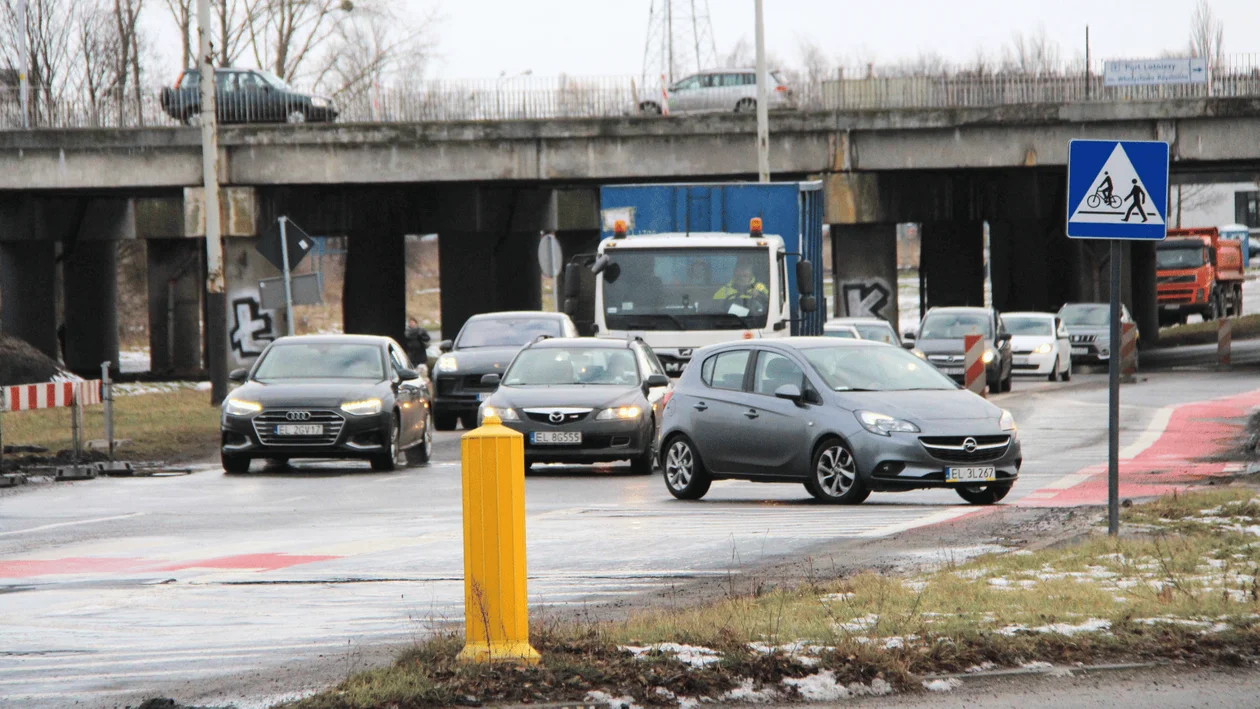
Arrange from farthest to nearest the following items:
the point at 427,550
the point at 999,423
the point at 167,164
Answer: the point at 167,164, the point at 999,423, the point at 427,550

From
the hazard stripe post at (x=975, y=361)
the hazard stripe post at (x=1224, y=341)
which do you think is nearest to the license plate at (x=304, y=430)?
the hazard stripe post at (x=975, y=361)

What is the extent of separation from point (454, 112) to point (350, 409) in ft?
69.1

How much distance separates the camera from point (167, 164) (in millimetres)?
39062

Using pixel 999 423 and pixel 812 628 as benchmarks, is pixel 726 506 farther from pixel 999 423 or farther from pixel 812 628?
pixel 812 628

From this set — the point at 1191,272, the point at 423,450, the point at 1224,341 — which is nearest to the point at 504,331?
the point at 423,450

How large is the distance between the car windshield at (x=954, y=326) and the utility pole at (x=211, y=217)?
565 inches

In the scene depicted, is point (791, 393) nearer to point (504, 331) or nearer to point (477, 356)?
point (477, 356)

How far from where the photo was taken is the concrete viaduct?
3909 cm

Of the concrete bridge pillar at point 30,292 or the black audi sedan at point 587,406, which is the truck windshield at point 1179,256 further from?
the black audi sedan at point 587,406

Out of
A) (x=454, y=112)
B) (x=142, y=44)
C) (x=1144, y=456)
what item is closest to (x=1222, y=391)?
(x=1144, y=456)

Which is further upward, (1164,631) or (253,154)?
(253,154)

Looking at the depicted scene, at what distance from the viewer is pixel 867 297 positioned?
4341 centimetres

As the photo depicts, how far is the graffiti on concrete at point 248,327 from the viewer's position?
127ft

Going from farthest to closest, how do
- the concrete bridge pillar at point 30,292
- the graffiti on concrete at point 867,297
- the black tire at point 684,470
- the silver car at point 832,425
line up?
the concrete bridge pillar at point 30,292
the graffiti on concrete at point 867,297
the black tire at point 684,470
the silver car at point 832,425
